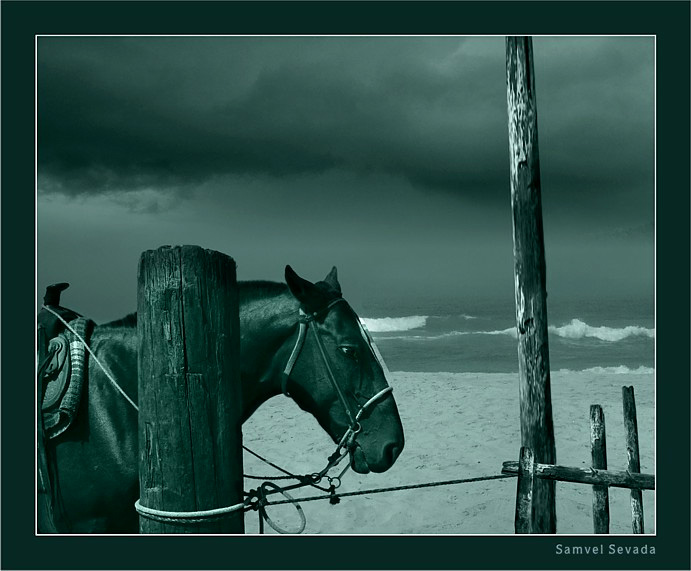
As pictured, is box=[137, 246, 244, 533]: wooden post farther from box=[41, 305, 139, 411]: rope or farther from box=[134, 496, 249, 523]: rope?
box=[41, 305, 139, 411]: rope

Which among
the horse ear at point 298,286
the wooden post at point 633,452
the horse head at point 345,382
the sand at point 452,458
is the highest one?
the horse ear at point 298,286

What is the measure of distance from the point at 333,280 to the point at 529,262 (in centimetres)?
166

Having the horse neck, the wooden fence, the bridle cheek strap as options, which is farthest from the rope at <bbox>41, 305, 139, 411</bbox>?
the wooden fence

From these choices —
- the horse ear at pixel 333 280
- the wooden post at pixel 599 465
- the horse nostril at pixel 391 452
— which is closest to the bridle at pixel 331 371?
the horse nostril at pixel 391 452

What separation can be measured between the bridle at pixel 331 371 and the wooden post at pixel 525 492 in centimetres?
129

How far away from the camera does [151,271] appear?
6.15 ft

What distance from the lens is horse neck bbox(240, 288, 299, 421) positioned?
3.33m

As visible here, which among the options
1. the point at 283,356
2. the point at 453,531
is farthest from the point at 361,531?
the point at 283,356

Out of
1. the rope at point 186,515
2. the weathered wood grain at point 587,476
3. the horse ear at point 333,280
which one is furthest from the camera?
the weathered wood grain at point 587,476

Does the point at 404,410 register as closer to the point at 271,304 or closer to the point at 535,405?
the point at 535,405

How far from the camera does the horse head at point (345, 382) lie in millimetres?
3238

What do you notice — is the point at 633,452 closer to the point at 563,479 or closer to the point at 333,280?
the point at 563,479

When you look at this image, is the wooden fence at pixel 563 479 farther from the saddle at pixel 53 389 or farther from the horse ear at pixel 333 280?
the saddle at pixel 53 389

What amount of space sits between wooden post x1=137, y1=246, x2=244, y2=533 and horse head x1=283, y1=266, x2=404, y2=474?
1367mm
